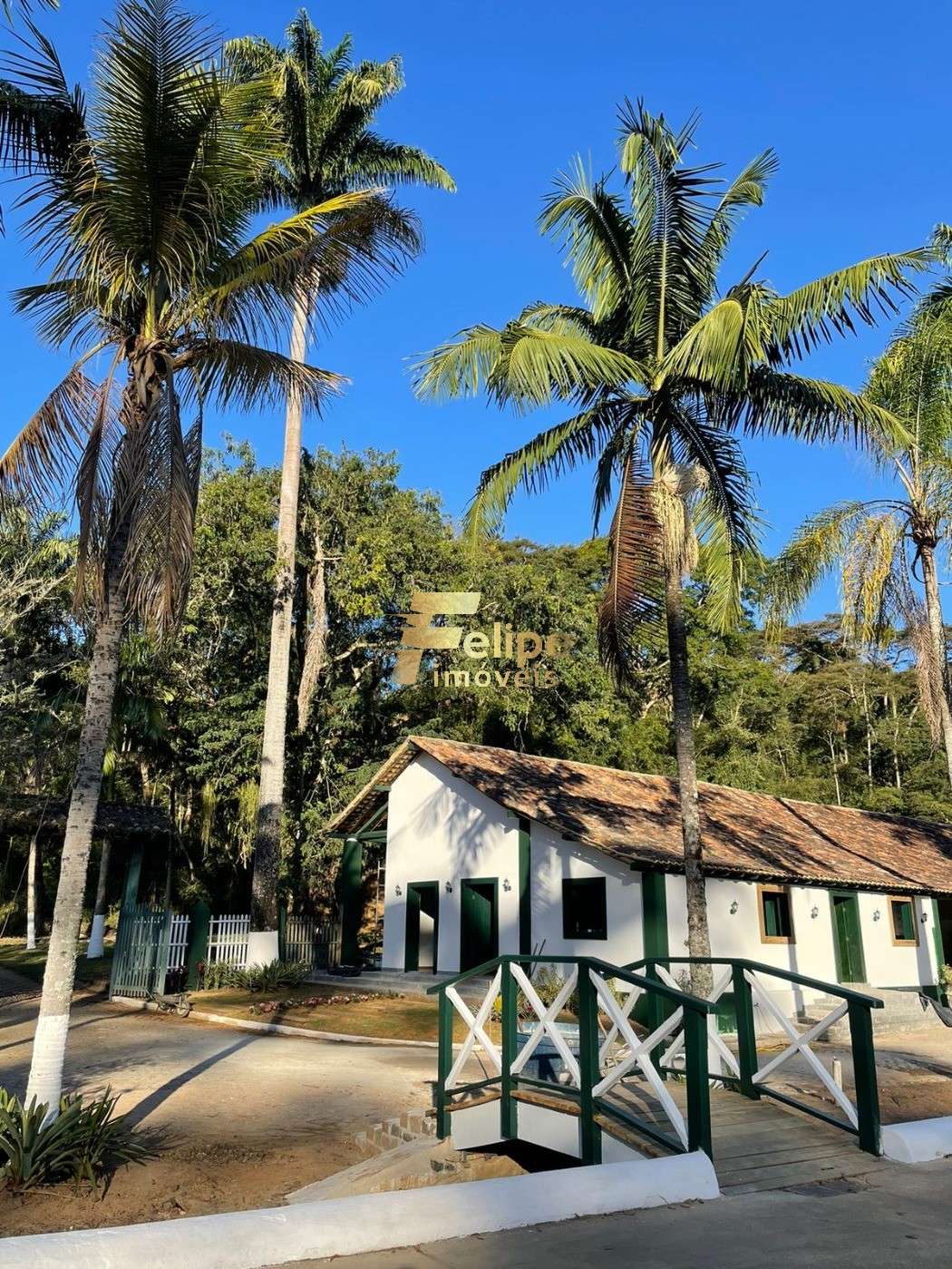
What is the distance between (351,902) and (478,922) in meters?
4.43

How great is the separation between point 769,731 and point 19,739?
93.5 feet

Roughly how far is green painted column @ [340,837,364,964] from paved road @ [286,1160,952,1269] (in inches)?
703

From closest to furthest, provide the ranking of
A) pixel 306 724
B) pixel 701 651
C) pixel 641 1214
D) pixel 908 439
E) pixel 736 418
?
1. pixel 641 1214
2. pixel 908 439
3. pixel 736 418
4. pixel 306 724
5. pixel 701 651

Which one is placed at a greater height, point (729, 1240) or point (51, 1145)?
point (51, 1145)

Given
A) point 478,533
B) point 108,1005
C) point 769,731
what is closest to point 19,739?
point 108,1005

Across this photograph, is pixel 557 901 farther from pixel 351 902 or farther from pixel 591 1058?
pixel 591 1058

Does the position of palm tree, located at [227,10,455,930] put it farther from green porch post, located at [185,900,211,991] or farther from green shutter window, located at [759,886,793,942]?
green shutter window, located at [759,886,793,942]

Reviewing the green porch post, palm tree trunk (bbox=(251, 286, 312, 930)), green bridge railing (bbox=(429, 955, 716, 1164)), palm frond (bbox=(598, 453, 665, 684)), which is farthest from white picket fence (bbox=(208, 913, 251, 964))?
green bridge railing (bbox=(429, 955, 716, 1164))

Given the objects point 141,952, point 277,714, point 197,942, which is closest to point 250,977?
point 197,942

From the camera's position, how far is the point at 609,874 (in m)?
17.7

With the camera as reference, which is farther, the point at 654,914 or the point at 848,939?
the point at 848,939

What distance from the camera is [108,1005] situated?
17281mm

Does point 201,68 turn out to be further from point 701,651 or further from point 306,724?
point 701,651

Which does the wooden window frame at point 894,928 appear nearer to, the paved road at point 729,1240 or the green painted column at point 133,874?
the green painted column at point 133,874
